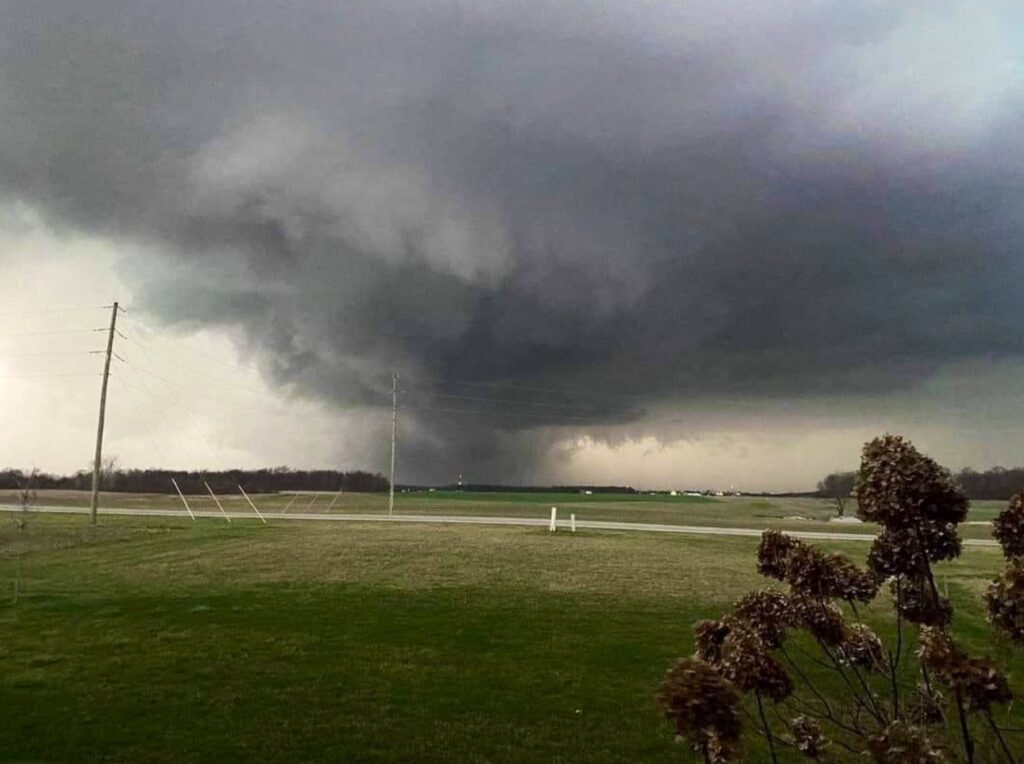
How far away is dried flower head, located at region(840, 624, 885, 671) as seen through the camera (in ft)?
13.9

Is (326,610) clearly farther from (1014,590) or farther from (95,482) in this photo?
(95,482)

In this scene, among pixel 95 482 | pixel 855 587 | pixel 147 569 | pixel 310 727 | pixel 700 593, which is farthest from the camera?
pixel 95 482

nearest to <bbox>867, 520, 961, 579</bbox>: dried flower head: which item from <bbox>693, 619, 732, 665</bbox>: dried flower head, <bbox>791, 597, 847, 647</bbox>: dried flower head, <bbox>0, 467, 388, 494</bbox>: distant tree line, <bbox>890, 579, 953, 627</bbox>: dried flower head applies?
<bbox>890, 579, 953, 627</bbox>: dried flower head

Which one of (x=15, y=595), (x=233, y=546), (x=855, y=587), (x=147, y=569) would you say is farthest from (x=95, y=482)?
(x=855, y=587)

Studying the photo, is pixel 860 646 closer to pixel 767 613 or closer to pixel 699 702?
pixel 767 613

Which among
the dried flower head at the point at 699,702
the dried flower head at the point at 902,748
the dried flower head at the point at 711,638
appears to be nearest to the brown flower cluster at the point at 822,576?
the dried flower head at the point at 711,638

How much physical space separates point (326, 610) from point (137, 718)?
6.46m

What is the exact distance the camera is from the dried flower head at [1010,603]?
318cm

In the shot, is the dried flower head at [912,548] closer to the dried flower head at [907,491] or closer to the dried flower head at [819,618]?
the dried flower head at [907,491]

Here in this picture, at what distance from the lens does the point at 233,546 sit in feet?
89.4

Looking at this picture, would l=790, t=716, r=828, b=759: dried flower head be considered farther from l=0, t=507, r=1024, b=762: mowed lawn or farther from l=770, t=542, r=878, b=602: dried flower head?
l=0, t=507, r=1024, b=762: mowed lawn

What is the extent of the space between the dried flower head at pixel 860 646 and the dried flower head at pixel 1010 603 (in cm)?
104

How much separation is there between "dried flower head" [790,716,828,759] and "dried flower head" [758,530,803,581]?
642 millimetres

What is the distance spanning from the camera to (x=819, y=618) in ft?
13.0
